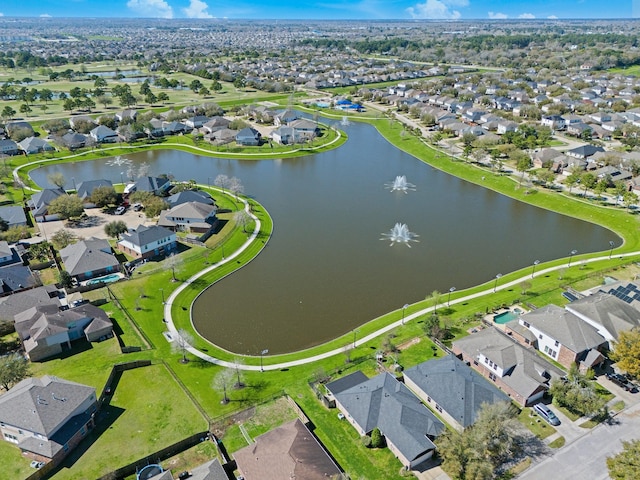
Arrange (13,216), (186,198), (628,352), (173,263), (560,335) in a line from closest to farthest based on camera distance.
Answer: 1. (628,352)
2. (560,335)
3. (173,263)
4. (13,216)
5. (186,198)

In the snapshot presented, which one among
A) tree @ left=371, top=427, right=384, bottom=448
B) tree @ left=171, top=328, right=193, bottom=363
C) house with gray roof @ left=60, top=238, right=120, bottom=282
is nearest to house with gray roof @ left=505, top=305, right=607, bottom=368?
tree @ left=371, top=427, right=384, bottom=448

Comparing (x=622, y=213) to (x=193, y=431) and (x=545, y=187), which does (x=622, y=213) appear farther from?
(x=193, y=431)

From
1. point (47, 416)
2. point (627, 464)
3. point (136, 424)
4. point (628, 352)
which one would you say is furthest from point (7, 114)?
point (627, 464)

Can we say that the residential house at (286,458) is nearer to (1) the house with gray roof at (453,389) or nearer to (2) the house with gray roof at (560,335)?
(1) the house with gray roof at (453,389)

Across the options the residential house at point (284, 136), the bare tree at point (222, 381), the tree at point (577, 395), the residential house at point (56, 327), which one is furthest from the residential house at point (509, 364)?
the residential house at point (284, 136)

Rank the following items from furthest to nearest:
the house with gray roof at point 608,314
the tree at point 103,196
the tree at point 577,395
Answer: the tree at point 103,196
the house with gray roof at point 608,314
the tree at point 577,395

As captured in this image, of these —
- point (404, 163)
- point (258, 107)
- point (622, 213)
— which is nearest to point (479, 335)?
point (622, 213)

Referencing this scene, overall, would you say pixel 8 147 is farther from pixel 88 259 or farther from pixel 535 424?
pixel 535 424
